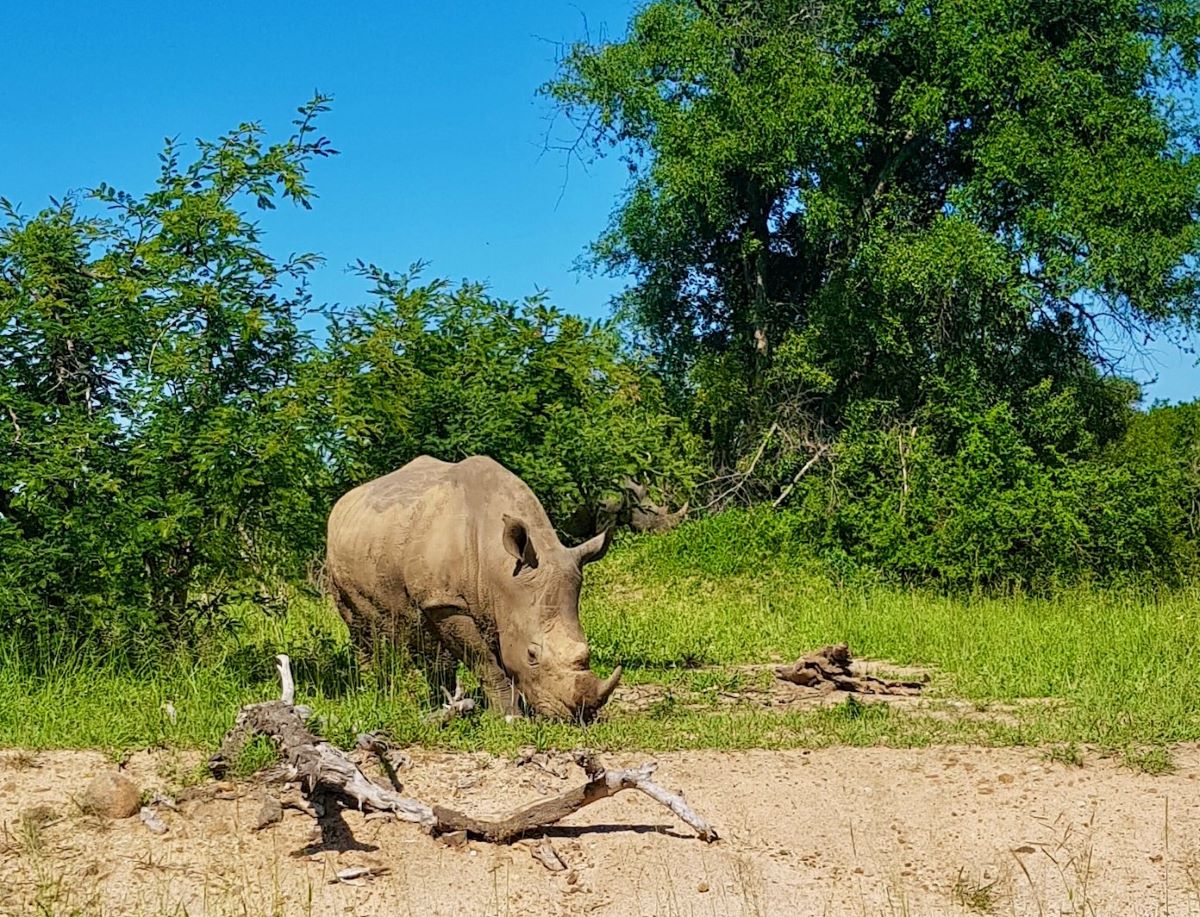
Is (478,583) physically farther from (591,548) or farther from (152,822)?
(152,822)

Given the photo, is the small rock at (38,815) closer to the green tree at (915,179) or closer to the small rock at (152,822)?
the small rock at (152,822)

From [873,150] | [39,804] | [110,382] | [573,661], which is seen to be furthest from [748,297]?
[39,804]

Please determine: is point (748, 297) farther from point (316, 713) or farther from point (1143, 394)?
point (316, 713)

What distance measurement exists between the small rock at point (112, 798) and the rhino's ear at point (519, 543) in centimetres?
268

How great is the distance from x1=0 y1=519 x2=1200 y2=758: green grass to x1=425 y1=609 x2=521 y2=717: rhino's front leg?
0.84ft

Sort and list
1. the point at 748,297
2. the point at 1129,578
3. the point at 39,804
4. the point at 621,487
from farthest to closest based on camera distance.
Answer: the point at 748,297, the point at 1129,578, the point at 621,487, the point at 39,804

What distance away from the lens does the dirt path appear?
6.06 metres

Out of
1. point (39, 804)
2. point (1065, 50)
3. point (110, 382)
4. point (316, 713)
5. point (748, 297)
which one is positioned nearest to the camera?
point (39, 804)

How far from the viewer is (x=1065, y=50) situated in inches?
739

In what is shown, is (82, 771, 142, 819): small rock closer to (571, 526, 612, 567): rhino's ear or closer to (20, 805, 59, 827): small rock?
(20, 805, 59, 827): small rock

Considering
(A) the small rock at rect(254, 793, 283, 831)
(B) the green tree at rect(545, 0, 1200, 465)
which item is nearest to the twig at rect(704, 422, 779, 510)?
(B) the green tree at rect(545, 0, 1200, 465)

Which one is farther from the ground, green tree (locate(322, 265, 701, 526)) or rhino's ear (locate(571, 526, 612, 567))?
green tree (locate(322, 265, 701, 526))

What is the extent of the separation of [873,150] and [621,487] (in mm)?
9839

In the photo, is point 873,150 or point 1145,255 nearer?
point 1145,255
